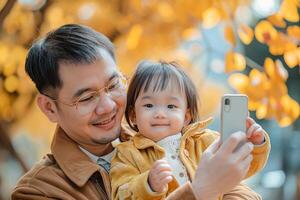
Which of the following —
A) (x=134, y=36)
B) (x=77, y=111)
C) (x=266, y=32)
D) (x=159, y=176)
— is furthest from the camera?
(x=134, y=36)

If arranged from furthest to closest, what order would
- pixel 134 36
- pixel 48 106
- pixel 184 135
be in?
pixel 134 36
pixel 48 106
pixel 184 135

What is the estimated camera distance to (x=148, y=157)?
5.59 feet

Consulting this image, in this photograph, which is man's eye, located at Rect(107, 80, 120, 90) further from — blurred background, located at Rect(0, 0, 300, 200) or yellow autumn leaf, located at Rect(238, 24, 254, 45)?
yellow autumn leaf, located at Rect(238, 24, 254, 45)

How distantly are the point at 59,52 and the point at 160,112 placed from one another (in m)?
0.36

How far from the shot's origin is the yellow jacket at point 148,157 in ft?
5.18

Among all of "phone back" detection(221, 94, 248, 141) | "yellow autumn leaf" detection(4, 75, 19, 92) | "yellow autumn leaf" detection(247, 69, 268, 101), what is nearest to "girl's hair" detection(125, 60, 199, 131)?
"phone back" detection(221, 94, 248, 141)

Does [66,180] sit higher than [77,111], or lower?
lower

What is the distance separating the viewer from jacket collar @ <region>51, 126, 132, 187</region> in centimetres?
175

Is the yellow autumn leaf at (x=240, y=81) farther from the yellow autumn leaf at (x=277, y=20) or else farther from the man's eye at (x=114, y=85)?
the man's eye at (x=114, y=85)

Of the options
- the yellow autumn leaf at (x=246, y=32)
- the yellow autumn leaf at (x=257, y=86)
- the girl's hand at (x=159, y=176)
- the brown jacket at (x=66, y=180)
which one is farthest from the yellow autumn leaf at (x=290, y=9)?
the girl's hand at (x=159, y=176)

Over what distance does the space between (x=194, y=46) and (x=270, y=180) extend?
4.01 feet

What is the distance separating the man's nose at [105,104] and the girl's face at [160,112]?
80 mm

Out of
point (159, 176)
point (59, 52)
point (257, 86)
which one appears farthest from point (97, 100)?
point (257, 86)

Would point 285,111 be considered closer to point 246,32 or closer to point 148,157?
point 246,32
